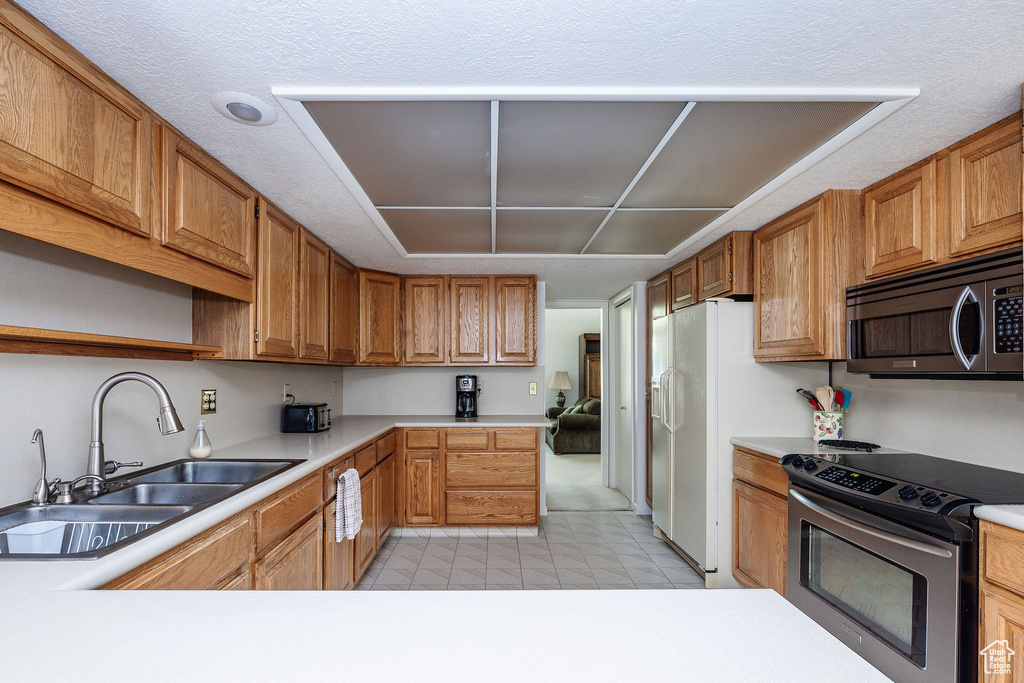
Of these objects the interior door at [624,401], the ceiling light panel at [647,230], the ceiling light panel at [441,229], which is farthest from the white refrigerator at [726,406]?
the interior door at [624,401]

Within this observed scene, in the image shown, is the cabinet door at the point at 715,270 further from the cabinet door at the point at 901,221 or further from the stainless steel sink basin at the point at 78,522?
the stainless steel sink basin at the point at 78,522

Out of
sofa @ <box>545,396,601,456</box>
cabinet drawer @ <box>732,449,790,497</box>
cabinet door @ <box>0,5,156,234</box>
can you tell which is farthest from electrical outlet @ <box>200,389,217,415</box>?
sofa @ <box>545,396,601,456</box>

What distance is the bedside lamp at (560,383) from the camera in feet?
29.2

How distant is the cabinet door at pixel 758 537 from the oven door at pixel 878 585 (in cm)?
15

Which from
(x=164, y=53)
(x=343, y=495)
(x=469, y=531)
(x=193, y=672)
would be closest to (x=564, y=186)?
(x=164, y=53)

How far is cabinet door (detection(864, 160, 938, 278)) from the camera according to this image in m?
1.92

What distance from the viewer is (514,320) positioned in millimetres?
4129

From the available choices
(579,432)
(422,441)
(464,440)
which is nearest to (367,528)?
(422,441)

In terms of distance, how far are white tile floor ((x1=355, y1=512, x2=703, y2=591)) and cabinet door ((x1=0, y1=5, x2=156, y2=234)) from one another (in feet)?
7.45

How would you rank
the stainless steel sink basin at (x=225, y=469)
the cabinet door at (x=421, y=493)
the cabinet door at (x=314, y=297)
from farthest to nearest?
the cabinet door at (x=421, y=493) < the cabinet door at (x=314, y=297) < the stainless steel sink basin at (x=225, y=469)

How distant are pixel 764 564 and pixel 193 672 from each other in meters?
2.59

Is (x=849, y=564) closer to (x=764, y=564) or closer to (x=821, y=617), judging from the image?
(x=821, y=617)

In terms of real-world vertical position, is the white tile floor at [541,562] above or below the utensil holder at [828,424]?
below

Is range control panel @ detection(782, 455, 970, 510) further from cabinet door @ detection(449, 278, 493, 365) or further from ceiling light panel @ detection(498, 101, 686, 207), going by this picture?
cabinet door @ detection(449, 278, 493, 365)
